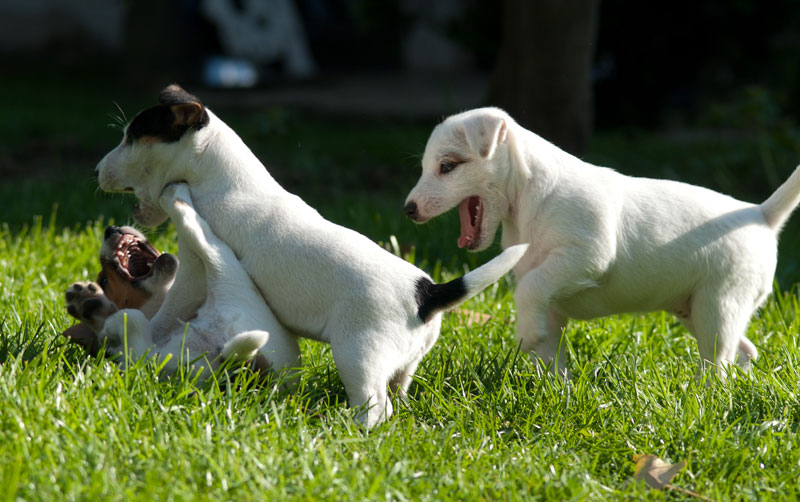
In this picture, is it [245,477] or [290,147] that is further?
[290,147]

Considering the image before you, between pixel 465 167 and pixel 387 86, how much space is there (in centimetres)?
1315

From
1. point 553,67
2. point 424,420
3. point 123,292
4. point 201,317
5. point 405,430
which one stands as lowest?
point 553,67

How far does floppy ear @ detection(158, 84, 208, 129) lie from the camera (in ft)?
10.9

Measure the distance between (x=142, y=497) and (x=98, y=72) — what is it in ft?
49.5

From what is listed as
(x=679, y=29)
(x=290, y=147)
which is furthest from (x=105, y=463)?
(x=679, y=29)

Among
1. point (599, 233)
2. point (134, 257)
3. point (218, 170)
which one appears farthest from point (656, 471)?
point (134, 257)

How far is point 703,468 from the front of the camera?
2.87m

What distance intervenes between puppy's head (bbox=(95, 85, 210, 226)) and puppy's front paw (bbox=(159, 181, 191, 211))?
0.03m

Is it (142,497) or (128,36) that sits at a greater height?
(142,497)

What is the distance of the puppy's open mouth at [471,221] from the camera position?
3770 mm

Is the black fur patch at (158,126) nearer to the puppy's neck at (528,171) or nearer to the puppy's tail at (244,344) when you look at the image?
the puppy's tail at (244,344)

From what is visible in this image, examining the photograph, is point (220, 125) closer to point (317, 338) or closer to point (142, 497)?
point (317, 338)

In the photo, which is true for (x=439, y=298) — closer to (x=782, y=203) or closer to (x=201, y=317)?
(x=201, y=317)

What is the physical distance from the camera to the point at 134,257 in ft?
11.9
